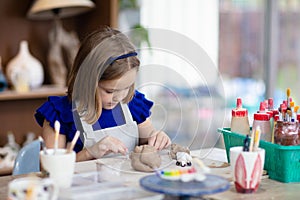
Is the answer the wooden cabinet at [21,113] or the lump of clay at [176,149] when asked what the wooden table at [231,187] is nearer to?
the lump of clay at [176,149]

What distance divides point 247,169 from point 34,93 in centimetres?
175

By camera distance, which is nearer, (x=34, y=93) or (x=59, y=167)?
(x=59, y=167)

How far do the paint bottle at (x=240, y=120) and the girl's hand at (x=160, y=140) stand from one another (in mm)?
204

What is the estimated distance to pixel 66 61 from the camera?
311 cm

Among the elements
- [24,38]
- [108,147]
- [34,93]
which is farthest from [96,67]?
[24,38]

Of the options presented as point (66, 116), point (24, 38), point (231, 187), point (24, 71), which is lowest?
point (231, 187)

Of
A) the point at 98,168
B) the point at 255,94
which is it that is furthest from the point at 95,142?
the point at 255,94

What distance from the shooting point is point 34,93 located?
289cm

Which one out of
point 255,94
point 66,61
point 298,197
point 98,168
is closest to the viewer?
point 298,197

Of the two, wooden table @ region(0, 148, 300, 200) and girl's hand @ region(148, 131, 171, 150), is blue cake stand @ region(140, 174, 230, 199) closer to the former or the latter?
wooden table @ region(0, 148, 300, 200)

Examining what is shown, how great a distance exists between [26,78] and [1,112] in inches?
9.9

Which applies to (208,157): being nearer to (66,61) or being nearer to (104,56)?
(104,56)

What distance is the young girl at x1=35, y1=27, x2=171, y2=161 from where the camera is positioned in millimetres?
1649

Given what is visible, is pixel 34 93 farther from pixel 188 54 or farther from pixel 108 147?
pixel 108 147
